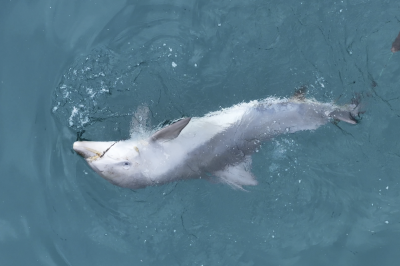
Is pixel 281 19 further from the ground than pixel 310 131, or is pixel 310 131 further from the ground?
pixel 281 19

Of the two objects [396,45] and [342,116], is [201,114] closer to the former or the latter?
[342,116]

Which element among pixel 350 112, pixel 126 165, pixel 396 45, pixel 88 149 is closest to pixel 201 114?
pixel 126 165

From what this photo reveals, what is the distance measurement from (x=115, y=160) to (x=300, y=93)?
3997 millimetres

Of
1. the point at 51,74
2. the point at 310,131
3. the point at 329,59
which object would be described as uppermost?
the point at 51,74

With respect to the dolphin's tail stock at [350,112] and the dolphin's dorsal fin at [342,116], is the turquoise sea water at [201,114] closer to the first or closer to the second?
the dolphin's tail stock at [350,112]

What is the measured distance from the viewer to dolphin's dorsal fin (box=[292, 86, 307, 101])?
325 inches

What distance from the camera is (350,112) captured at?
8.32 m

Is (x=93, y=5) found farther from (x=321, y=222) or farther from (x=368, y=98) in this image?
(x=321, y=222)

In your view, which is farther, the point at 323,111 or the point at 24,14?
the point at 24,14

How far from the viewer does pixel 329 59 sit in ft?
28.5

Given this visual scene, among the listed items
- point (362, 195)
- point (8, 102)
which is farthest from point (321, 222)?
point (8, 102)

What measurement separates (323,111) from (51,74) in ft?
19.5

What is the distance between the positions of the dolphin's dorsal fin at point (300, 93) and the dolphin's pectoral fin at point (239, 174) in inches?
62.8

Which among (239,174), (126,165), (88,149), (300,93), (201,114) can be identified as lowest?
(239,174)
